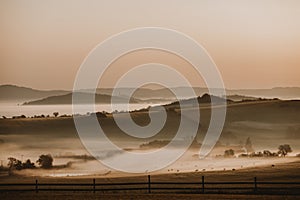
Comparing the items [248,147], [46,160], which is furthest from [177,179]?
[46,160]

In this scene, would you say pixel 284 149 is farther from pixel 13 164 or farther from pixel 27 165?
pixel 13 164

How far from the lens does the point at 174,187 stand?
13.5 metres

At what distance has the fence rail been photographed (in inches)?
523

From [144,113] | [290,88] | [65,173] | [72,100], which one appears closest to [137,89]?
[144,113]

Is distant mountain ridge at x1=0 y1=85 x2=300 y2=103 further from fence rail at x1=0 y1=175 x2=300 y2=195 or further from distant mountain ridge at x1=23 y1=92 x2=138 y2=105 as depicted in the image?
fence rail at x1=0 y1=175 x2=300 y2=195

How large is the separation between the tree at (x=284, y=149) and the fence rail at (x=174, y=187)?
26.7 inches

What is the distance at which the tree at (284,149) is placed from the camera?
13312 millimetres

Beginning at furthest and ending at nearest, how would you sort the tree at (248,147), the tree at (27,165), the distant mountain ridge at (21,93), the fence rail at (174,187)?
the tree at (248,147), the tree at (27,165), the fence rail at (174,187), the distant mountain ridge at (21,93)

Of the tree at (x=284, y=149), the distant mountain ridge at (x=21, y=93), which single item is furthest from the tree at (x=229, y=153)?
the distant mountain ridge at (x=21, y=93)

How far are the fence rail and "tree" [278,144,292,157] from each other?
68 cm

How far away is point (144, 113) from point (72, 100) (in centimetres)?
169

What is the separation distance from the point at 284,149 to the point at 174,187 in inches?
103

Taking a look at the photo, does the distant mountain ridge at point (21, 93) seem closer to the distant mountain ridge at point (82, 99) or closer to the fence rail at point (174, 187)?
the distant mountain ridge at point (82, 99)

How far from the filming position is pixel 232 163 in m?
13.8
